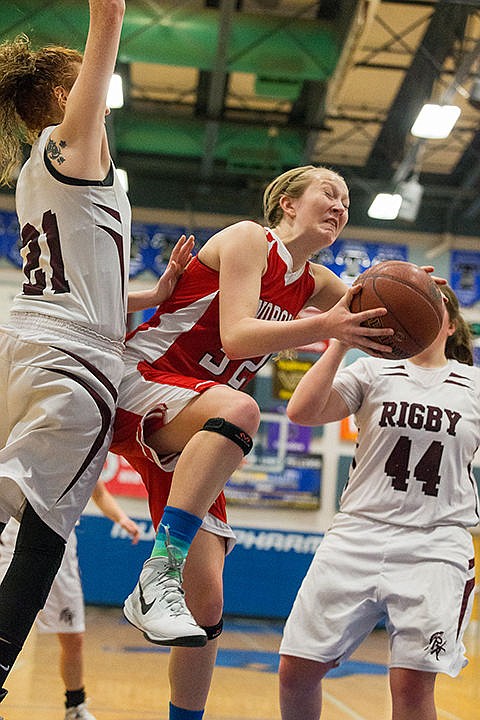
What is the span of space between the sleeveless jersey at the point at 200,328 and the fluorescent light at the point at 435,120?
542 cm

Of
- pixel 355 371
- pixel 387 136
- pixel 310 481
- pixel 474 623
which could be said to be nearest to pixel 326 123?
pixel 387 136

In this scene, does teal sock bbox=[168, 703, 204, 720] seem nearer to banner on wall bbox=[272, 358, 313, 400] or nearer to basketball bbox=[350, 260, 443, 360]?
basketball bbox=[350, 260, 443, 360]

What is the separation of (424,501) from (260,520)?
786 cm

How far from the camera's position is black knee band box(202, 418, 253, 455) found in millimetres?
2602

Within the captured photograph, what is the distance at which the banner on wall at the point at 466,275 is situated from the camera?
12.0 m

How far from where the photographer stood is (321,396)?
Result: 3510 mm

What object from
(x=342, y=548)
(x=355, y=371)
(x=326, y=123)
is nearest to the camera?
(x=342, y=548)

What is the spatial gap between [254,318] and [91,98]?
848 millimetres

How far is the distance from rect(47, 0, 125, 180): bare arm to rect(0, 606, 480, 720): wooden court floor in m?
3.32

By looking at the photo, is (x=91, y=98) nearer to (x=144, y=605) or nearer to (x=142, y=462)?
(x=142, y=462)

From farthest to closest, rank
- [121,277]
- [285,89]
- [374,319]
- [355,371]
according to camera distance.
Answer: [285,89], [355,371], [121,277], [374,319]

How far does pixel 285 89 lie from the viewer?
31.5 feet

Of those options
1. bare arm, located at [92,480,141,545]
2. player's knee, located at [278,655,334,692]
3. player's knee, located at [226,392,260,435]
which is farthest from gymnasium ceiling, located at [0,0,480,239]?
player's knee, located at [278,655,334,692]

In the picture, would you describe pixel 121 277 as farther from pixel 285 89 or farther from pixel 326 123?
pixel 326 123
